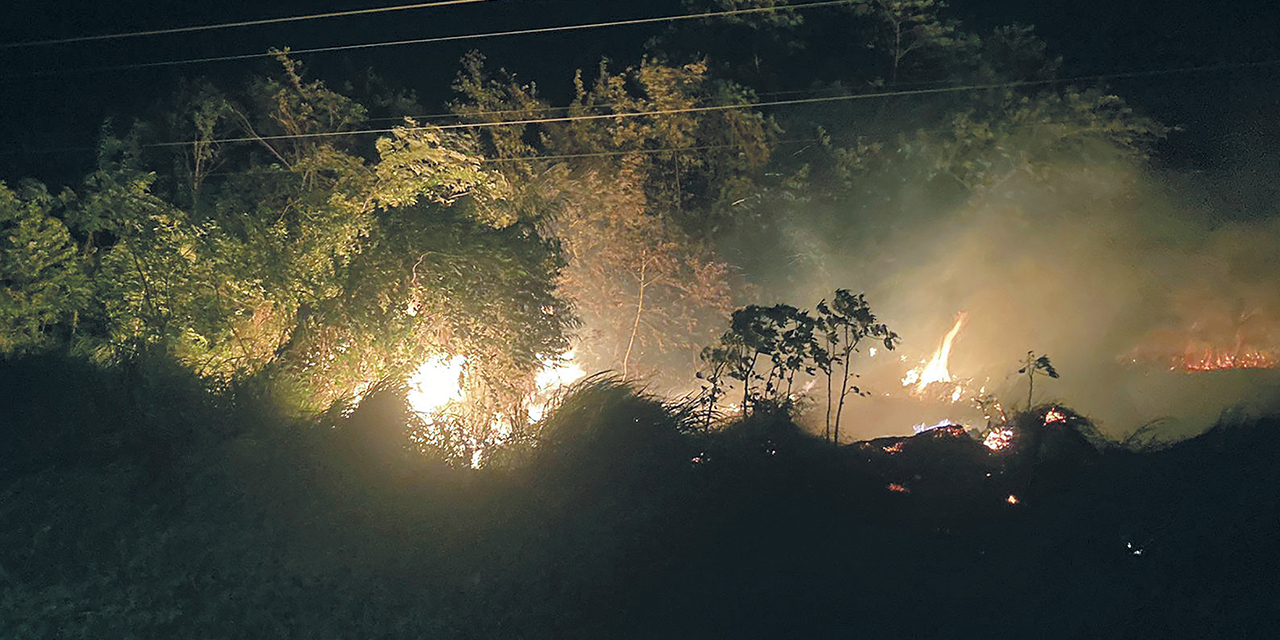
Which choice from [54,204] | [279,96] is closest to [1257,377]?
[279,96]

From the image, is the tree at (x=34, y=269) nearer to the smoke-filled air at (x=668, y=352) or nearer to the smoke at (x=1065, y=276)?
the smoke-filled air at (x=668, y=352)

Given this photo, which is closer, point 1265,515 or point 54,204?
point 1265,515

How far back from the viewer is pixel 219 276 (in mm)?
15367

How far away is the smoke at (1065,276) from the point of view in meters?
25.4

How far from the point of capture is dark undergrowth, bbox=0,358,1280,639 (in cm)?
915

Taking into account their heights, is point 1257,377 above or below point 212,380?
above

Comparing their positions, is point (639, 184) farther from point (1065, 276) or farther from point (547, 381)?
point (1065, 276)

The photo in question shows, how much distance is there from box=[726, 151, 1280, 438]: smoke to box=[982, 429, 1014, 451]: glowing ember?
11.4 m

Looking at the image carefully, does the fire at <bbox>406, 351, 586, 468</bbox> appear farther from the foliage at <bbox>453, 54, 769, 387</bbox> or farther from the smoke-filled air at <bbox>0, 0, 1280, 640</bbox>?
the foliage at <bbox>453, 54, 769, 387</bbox>

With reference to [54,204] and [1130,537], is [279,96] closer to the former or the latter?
[54,204]

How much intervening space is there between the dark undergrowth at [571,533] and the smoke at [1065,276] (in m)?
12.9

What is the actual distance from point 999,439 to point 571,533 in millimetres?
5050

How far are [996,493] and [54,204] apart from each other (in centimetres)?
1506

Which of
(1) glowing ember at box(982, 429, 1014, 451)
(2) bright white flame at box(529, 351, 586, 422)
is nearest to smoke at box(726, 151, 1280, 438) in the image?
(2) bright white flame at box(529, 351, 586, 422)
